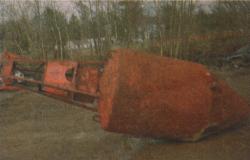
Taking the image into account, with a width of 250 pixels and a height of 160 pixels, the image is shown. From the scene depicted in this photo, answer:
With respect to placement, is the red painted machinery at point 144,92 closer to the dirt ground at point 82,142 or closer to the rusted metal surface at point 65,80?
the rusted metal surface at point 65,80

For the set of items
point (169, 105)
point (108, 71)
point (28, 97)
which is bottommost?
point (28, 97)

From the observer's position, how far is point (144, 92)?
15.1ft

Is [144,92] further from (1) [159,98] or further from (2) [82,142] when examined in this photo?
(2) [82,142]

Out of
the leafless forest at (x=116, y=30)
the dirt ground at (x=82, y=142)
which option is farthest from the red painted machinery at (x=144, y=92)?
the leafless forest at (x=116, y=30)

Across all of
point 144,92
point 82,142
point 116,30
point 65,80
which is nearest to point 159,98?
point 144,92

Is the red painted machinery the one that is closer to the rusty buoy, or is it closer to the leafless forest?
the rusty buoy

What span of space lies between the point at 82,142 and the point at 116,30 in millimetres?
9056

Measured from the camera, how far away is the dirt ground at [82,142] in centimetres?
505

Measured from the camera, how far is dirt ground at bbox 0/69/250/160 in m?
5.05

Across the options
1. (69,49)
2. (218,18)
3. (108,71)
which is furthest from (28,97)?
(218,18)

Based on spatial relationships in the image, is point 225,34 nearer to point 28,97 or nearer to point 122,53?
point 28,97

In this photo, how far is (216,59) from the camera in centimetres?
1468

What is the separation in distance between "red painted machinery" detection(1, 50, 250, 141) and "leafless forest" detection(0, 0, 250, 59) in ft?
30.6

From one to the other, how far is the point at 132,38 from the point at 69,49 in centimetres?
258
